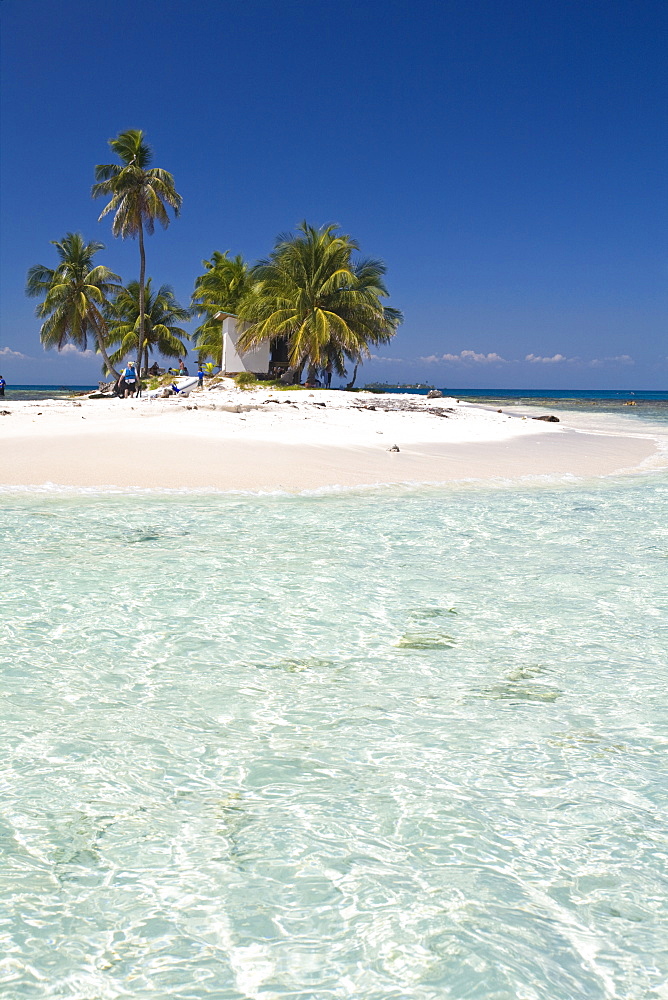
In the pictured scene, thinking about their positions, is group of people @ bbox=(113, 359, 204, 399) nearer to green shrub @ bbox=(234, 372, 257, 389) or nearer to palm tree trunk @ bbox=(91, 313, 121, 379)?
green shrub @ bbox=(234, 372, 257, 389)

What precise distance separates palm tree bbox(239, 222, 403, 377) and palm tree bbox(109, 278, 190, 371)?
1344 centimetres

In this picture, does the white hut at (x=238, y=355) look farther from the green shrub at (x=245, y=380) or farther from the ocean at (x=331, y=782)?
the ocean at (x=331, y=782)

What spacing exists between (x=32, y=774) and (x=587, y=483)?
31.5 ft

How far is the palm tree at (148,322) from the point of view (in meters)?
43.6

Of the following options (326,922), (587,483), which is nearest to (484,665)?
(326,922)

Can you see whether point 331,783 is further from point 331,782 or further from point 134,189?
point 134,189

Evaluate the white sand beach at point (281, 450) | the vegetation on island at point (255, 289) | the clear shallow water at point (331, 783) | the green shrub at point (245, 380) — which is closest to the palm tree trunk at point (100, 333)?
the vegetation on island at point (255, 289)

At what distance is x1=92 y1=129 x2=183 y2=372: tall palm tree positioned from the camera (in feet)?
109

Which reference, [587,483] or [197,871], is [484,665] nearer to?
[197,871]

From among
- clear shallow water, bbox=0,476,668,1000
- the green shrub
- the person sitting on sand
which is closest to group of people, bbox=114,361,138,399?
the person sitting on sand

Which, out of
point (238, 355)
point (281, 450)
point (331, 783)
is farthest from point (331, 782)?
point (238, 355)

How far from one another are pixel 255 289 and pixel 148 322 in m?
15.1

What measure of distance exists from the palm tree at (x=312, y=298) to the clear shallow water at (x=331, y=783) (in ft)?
86.5

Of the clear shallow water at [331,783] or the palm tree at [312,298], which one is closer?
the clear shallow water at [331,783]
